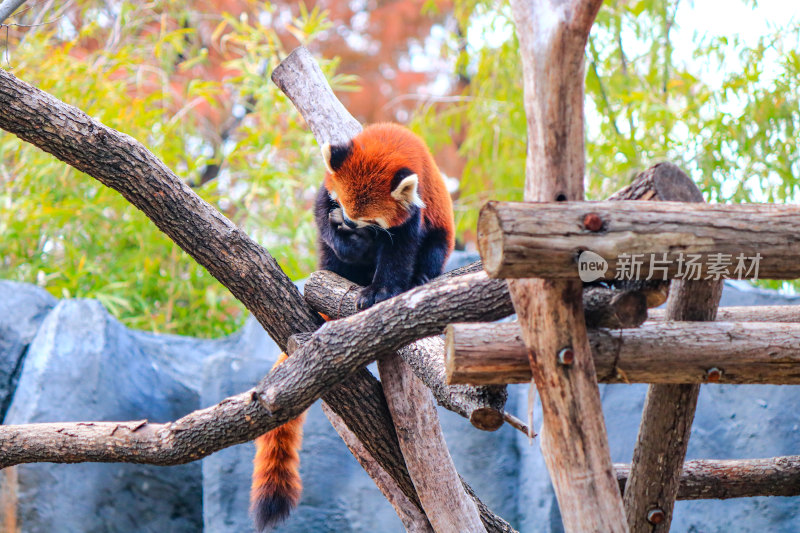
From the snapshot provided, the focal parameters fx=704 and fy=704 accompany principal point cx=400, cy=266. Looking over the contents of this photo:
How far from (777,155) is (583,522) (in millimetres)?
2905

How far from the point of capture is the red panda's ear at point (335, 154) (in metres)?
2.38

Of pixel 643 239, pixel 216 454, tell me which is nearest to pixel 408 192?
pixel 643 239

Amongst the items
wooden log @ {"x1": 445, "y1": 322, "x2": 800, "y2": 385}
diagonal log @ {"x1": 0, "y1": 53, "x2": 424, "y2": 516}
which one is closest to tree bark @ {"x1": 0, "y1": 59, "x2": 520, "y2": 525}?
diagonal log @ {"x1": 0, "y1": 53, "x2": 424, "y2": 516}

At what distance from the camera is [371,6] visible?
6887 millimetres

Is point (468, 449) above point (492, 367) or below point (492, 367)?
above

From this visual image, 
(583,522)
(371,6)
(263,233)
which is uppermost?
(371,6)

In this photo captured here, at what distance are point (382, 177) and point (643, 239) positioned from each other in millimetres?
1174

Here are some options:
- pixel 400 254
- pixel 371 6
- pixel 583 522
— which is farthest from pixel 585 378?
pixel 371 6

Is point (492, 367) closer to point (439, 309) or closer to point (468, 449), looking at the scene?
point (439, 309)

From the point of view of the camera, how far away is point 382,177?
2.36 meters

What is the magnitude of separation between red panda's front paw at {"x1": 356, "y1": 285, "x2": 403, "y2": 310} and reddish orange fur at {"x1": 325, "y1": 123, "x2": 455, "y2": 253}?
24 centimetres

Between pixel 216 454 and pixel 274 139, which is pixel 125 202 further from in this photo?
pixel 216 454

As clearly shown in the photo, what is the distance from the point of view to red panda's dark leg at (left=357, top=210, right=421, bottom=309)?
2.30 meters

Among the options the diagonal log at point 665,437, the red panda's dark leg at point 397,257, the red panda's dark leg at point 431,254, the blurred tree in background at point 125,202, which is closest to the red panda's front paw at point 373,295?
the red panda's dark leg at point 397,257
